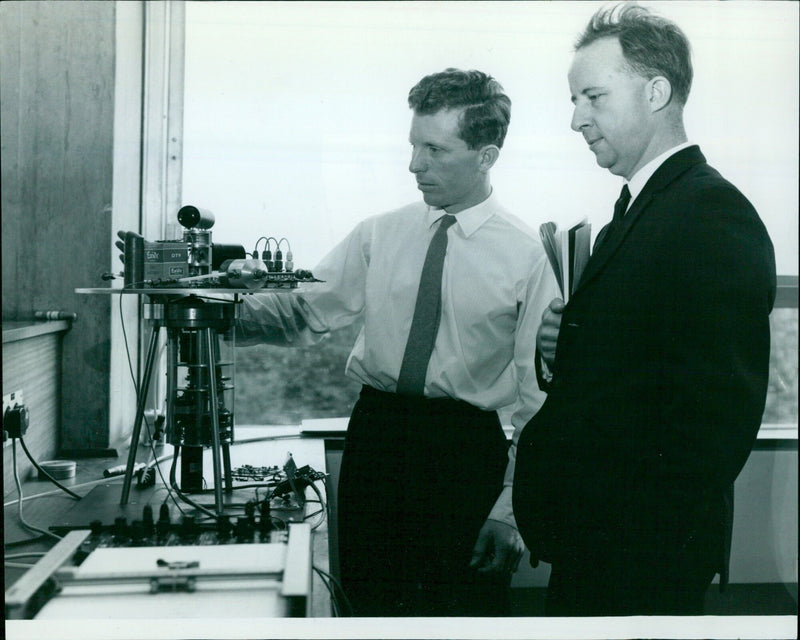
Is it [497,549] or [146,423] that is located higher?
[146,423]

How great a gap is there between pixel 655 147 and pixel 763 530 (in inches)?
47.5

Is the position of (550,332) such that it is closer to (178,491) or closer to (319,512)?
(319,512)

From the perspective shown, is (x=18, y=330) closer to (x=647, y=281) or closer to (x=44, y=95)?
(x=44, y=95)

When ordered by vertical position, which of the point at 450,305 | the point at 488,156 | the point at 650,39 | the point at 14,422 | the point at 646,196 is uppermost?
the point at 650,39

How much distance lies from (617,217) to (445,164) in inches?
16.8

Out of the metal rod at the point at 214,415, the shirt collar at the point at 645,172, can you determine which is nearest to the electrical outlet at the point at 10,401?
the metal rod at the point at 214,415

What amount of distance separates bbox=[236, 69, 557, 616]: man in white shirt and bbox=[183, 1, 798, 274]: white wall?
0.06 metres

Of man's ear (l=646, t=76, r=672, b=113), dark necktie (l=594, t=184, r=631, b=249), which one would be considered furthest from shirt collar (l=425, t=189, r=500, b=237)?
man's ear (l=646, t=76, r=672, b=113)

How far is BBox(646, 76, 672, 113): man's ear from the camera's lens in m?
1.66

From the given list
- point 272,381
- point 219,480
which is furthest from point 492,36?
point 219,480

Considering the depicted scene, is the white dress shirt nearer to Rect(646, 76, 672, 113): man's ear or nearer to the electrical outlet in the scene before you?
Rect(646, 76, 672, 113): man's ear

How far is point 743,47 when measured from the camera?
69.1 inches

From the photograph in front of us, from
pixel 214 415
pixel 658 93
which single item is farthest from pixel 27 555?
pixel 658 93

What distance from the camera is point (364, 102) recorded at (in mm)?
1727
